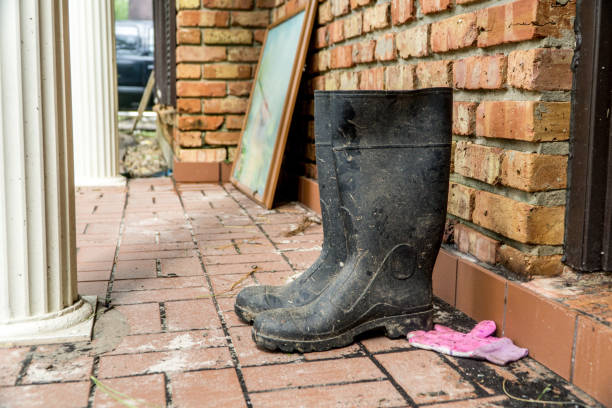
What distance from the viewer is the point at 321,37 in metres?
3.86

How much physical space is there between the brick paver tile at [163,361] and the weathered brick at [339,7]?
2104 mm

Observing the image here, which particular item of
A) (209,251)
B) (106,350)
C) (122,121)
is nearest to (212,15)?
(209,251)

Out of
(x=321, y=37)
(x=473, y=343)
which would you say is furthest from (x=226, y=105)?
(x=473, y=343)

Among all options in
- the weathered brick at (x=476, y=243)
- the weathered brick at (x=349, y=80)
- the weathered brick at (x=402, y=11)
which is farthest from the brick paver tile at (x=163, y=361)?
the weathered brick at (x=349, y=80)

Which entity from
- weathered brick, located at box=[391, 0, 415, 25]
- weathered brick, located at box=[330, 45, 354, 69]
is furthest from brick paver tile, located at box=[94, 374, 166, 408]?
weathered brick, located at box=[330, 45, 354, 69]

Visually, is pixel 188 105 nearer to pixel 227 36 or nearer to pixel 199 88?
pixel 199 88

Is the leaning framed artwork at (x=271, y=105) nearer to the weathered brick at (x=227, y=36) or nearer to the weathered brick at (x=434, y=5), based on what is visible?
the weathered brick at (x=227, y=36)

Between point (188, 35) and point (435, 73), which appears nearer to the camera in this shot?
point (435, 73)

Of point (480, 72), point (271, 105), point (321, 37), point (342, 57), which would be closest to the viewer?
point (480, 72)

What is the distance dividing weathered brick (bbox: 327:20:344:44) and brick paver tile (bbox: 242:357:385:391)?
2154mm

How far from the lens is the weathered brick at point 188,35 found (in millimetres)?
5008

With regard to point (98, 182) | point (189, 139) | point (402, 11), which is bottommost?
point (98, 182)

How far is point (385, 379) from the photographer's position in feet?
5.32

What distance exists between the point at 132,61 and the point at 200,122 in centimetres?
840
